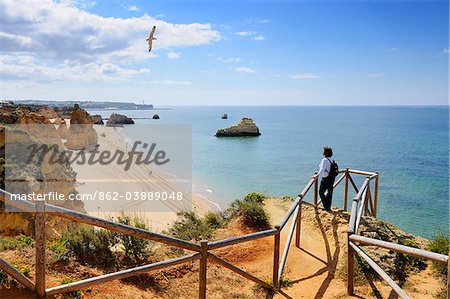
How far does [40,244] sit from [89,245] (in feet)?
8.21

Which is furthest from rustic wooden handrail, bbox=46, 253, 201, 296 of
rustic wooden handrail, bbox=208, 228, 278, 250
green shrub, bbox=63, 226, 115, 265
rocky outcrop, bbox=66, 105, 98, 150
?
rocky outcrop, bbox=66, 105, 98, 150

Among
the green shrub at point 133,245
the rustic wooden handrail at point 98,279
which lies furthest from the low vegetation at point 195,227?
the rustic wooden handrail at point 98,279

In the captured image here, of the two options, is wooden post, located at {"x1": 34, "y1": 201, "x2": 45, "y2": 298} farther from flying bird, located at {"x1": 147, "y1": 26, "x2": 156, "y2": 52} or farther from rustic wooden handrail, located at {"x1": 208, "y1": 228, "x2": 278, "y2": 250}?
flying bird, located at {"x1": 147, "y1": 26, "x2": 156, "y2": 52}

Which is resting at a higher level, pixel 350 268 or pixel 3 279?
pixel 3 279

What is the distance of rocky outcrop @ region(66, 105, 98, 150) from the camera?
124 feet

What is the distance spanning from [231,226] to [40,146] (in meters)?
8.19

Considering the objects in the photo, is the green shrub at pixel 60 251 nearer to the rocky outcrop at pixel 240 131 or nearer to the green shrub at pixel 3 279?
the green shrub at pixel 3 279

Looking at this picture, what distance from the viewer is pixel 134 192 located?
26.1m

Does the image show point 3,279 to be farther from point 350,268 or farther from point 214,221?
point 214,221

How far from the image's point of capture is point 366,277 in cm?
582

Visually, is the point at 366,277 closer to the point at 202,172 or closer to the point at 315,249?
the point at 315,249

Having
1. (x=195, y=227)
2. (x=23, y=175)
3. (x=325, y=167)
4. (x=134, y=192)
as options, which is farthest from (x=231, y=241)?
(x=134, y=192)

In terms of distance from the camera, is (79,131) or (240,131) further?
(240,131)

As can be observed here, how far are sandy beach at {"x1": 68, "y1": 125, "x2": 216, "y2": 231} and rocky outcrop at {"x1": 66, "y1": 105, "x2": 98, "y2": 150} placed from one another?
5.47 metres
